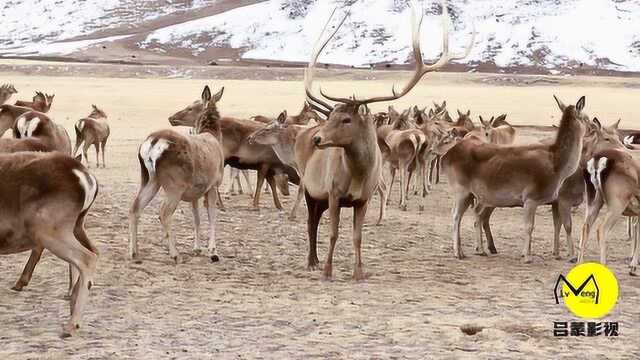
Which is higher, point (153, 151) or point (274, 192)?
point (153, 151)

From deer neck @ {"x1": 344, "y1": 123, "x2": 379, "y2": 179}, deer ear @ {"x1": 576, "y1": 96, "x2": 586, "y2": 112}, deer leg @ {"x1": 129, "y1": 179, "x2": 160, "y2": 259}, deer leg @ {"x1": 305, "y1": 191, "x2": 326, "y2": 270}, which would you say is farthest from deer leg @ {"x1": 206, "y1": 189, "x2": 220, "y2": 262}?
deer ear @ {"x1": 576, "y1": 96, "x2": 586, "y2": 112}

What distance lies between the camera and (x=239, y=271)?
11.2 m

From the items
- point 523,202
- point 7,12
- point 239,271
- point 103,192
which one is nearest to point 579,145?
point 523,202

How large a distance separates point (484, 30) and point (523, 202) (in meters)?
105

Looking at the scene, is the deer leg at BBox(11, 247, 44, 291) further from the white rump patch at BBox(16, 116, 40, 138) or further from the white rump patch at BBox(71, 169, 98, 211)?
the white rump patch at BBox(16, 116, 40, 138)

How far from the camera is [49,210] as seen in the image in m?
8.04

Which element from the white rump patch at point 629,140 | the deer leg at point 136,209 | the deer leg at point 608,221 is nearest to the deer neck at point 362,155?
the deer leg at point 136,209

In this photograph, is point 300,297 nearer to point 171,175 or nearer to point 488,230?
point 171,175

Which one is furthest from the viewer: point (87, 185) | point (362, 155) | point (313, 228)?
point (313, 228)

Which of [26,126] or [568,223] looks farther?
[26,126]

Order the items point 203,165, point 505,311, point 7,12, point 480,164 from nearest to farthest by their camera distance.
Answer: point 505,311
point 203,165
point 480,164
point 7,12

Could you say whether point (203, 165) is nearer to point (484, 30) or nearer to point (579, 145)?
point (579, 145)

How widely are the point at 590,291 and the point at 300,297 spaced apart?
2959mm

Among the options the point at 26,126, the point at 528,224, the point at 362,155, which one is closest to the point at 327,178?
the point at 362,155
